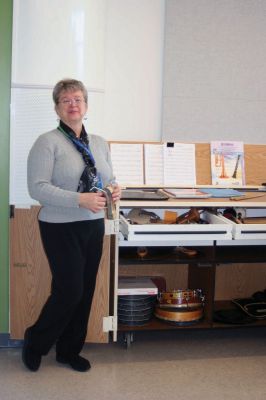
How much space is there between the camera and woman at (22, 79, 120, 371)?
2.34 metres

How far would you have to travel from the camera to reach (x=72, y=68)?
2.74 meters

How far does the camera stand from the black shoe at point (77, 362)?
8.77ft

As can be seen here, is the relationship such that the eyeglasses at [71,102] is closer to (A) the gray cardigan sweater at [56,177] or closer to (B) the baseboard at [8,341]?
(A) the gray cardigan sweater at [56,177]

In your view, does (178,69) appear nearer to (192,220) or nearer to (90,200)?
(192,220)

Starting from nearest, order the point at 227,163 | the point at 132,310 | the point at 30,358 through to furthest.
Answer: the point at 30,358
the point at 132,310
the point at 227,163

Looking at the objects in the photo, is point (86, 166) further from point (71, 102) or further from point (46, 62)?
point (46, 62)

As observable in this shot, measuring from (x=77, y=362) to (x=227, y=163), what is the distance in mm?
1583

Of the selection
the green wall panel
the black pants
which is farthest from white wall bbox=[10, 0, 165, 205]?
the black pants

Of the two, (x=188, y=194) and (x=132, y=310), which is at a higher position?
→ (x=188, y=194)

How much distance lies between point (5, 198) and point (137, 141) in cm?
94

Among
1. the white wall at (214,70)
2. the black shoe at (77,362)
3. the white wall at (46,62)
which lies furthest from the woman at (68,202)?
the white wall at (214,70)

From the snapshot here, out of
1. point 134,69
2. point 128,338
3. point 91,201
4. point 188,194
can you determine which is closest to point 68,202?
point 91,201

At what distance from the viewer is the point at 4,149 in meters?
2.79

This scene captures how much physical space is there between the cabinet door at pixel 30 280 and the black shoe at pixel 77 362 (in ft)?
0.56
